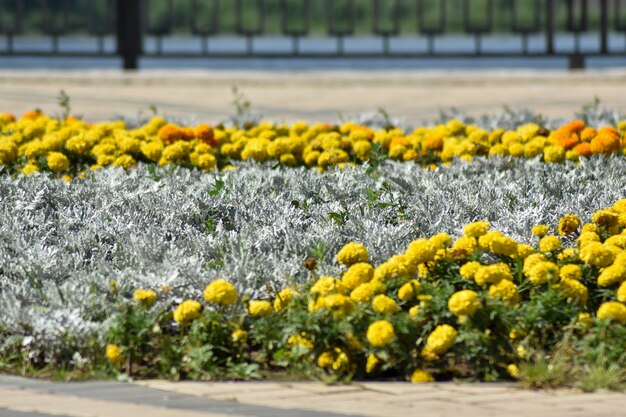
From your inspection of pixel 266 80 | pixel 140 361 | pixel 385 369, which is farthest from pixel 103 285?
pixel 266 80

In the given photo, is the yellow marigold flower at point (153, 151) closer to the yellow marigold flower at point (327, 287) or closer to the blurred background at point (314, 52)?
the yellow marigold flower at point (327, 287)

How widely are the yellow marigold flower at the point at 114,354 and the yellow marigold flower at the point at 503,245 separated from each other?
1.51 m

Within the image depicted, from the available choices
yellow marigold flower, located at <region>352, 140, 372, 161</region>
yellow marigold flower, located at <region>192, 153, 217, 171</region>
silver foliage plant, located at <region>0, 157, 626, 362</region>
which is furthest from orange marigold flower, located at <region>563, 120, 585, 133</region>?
yellow marigold flower, located at <region>192, 153, 217, 171</region>

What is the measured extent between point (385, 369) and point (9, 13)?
1334cm

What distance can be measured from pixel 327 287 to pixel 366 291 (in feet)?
0.48

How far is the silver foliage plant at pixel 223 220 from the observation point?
5250 millimetres

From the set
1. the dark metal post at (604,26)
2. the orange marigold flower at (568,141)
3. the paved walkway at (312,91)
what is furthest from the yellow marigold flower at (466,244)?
the dark metal post at (604,26)

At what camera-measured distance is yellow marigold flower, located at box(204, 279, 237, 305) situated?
5004mm

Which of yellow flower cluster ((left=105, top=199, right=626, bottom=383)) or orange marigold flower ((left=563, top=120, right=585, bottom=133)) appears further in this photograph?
orange marigold flower ((left=563, top=120, right=585, bottom=133))

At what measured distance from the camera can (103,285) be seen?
525cm

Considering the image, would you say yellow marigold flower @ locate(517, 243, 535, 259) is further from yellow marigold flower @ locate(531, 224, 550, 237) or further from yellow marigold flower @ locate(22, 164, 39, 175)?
yellow marigold flower @ locate(22, 164, 39, 175)

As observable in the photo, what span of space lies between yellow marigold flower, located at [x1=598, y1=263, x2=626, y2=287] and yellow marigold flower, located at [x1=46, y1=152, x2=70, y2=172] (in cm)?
338

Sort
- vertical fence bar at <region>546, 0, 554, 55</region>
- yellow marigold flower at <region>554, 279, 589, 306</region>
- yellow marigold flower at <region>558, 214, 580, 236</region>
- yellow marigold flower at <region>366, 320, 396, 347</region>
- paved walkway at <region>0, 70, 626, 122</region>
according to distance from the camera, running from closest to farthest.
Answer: yellow marigold flower at <region>366, 320, 396, 347</region>, yellow marigold flower at <region>554, 279, 589, 306</region>, yellow marigold flower at <region>558, 214, 580, 236</region>, paved walkway at <region>0, 70, 626, 122</region>, vertical fence bar at <region>546, 0, 554, 55</region>

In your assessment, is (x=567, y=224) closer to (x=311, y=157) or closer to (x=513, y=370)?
(x=513, y=370)
